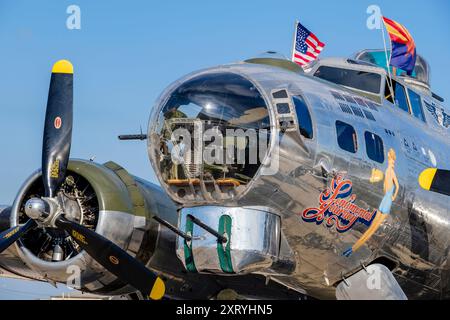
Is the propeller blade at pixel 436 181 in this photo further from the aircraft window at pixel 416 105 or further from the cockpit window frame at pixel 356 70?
the aircraft window at pixel 416 105

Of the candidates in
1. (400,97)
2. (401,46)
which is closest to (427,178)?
(400,97)

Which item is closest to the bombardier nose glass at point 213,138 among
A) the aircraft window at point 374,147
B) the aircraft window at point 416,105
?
the aircraft window at point 374,147

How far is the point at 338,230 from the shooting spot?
11211 millimetres

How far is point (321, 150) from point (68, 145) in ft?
13.7

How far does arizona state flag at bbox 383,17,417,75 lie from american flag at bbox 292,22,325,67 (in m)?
3.93

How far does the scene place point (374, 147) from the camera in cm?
1167

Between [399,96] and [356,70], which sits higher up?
[356,70]

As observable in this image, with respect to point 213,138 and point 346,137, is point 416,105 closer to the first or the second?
point 346,137

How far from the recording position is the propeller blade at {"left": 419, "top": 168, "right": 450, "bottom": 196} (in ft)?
39.8

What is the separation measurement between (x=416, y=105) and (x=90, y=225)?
5.54m

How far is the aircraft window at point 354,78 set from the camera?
12922mm

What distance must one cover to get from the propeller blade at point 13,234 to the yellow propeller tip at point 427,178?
5.72 metres
